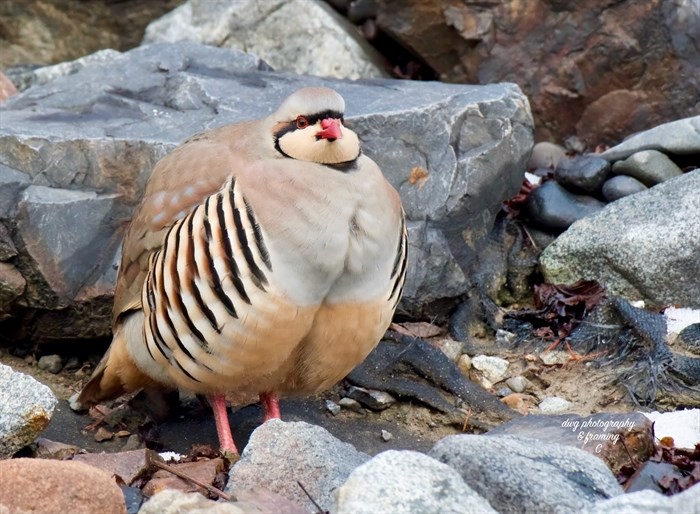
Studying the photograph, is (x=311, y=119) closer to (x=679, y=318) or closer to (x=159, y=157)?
(x=159, y=157)

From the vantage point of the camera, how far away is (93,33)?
381 inches

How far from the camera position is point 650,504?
122 inches

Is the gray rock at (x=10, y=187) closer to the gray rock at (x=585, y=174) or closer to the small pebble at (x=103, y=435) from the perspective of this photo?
the small pebble at (x=103, y=435)

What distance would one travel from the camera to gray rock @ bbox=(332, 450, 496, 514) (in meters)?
3.14

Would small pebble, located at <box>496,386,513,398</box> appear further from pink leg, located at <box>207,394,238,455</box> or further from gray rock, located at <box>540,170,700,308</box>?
pink leg, located at <box>207,394,238,455</box>

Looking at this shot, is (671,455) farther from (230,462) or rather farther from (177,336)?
(177,336)

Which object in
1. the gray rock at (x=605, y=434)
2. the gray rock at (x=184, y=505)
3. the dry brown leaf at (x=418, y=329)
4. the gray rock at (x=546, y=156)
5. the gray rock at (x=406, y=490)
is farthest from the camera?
the gray rock at (x=546, y=156)

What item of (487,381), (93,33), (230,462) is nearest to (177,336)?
(230,462)

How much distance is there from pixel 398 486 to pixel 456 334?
9.23ft

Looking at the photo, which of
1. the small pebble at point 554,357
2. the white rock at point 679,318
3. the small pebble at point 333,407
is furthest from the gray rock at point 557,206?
the small pebble at point 333,407

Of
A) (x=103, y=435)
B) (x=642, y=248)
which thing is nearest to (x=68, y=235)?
(x=103, y=435)

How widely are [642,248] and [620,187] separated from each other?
2.59ft

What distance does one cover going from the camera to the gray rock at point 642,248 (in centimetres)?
586

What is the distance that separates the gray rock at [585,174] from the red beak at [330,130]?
2.62m
